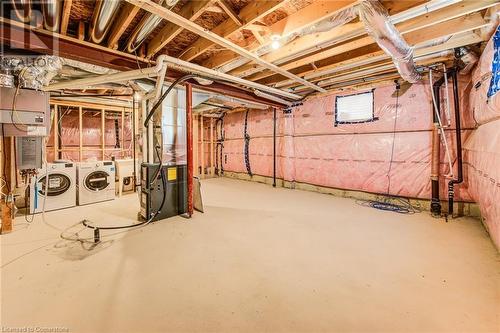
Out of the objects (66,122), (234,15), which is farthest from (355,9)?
(66,122)

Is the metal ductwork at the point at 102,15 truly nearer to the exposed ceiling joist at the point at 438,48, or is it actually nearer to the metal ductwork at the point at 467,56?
the exposed ceiling joist at the point at 438,48

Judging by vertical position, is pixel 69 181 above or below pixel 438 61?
below

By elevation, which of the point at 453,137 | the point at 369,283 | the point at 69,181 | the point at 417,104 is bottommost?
the point at 369,283

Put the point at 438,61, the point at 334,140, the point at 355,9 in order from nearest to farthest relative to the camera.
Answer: the point at 355,9
the point at 438,61
the point at 334,140

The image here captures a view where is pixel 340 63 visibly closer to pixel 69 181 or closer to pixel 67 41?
pixel 67 41

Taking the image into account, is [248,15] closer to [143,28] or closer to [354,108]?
[143,28]

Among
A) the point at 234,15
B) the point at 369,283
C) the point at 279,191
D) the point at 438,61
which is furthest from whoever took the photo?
the point at 279,191

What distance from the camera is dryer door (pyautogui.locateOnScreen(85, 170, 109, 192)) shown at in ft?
13.1

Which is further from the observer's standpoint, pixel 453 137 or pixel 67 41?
pixel 453 137

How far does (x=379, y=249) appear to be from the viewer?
7.28 feet

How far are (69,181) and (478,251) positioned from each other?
223 inches

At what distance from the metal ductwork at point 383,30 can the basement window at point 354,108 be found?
5.61 feet
